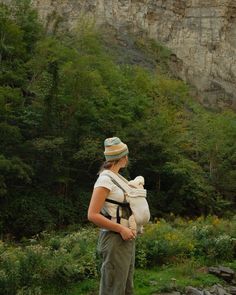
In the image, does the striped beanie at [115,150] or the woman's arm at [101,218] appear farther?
the striped beanie at [115,150]

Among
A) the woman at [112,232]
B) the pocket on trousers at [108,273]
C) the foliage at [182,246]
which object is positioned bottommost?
the foliage at [182,246]

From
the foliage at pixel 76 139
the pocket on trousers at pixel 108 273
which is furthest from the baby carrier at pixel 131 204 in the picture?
the foliage at pixel 76 139

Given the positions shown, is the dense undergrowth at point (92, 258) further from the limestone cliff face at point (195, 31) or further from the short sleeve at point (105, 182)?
the limestone cliff face at point (195, 31)

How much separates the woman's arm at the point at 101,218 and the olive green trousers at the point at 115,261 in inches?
4.6

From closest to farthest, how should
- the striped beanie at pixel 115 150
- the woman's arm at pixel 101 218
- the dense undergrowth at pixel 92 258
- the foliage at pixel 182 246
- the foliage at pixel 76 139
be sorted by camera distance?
1. the woman's arm at pixel 101 218
2. the striped beanie at pixel 115 150
3. the dense undergrowth at pixel 92 258
4. the foliage at pixel 182 246
5. the foliage at pixel 76 139

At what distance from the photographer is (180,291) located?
27.9 ft

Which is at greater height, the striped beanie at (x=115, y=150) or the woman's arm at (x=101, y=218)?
the striped beanie at (x=115, y=150)

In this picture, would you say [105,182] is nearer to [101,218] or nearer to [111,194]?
[111,194]

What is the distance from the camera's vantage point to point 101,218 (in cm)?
418

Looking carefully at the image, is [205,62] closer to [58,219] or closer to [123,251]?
[58,219]

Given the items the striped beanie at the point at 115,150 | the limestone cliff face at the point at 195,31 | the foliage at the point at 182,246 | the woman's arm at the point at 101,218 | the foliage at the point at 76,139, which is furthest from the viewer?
the limestone cliff face at the point at 195,31

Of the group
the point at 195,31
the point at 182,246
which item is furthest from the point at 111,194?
the point at 195,31

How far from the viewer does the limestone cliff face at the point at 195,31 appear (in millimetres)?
54156

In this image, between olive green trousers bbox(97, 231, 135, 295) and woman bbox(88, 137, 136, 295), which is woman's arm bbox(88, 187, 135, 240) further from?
olive green trousers bbox(97, 231, 135, 295)
